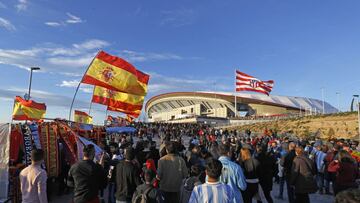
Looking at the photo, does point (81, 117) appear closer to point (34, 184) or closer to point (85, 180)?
point (34, 184)

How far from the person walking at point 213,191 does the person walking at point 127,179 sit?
197 centimetres

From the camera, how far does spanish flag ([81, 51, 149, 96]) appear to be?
13.4 metres

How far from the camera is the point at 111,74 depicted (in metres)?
14.1

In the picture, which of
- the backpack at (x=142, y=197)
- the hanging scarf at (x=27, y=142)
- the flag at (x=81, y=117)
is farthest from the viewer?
the flag at (x=81, y=117)

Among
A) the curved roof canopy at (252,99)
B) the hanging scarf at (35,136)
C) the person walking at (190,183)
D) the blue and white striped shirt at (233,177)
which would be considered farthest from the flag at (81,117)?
the curved roof canopy at (252,99)

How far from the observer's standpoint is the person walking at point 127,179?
521 cm

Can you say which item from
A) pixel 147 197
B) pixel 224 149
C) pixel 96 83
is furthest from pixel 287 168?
pixel 96 83

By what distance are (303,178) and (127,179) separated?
3.35 meters

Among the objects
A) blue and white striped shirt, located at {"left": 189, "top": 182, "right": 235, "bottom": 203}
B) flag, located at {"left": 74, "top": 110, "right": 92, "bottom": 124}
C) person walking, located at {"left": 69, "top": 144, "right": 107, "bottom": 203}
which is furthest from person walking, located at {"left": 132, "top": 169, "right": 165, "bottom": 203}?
flag, located at {"left": 74, "top": 110, "right": 92, "bottom": 124}

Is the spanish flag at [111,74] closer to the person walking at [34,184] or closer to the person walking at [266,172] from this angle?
the person walking at [266,172]

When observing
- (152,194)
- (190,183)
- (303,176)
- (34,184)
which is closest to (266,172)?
(303,176)

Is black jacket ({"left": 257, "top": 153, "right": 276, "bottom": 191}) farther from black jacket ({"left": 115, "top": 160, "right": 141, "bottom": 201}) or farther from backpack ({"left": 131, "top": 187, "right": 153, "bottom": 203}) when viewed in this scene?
backpack ({"left": 131, "top": 187, "right": 153, "bottom": 203})

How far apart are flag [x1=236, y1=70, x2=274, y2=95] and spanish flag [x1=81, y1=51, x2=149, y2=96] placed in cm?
3113

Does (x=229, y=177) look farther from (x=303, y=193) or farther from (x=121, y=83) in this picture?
(x=121, y=83)
